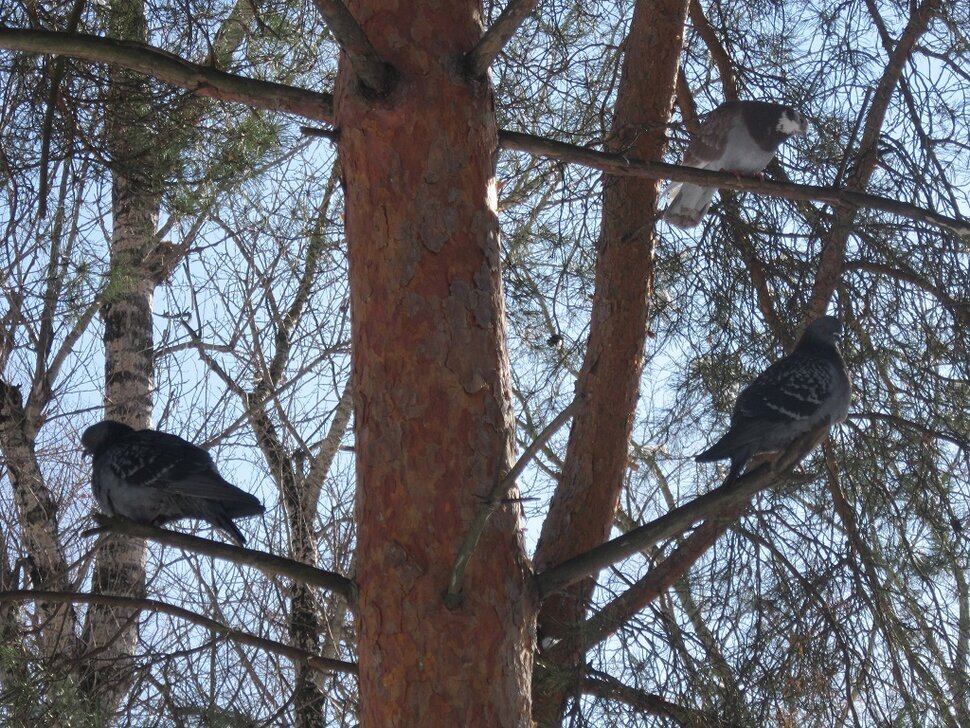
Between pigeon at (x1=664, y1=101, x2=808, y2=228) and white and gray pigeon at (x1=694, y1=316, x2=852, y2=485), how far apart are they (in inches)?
34.4

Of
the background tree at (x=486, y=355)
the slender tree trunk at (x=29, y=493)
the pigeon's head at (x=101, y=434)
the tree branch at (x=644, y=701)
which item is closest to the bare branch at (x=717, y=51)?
the background tree at (x=486, y=355)

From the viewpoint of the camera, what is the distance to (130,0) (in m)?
3.84

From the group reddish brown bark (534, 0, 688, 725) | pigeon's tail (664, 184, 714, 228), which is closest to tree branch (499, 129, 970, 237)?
reddish brown bark (534, 0, 688, 725)

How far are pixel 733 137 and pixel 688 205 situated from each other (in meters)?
0.31

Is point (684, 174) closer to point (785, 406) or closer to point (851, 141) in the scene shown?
point (785, 406)

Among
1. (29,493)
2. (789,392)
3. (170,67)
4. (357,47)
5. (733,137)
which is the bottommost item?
(789,392)

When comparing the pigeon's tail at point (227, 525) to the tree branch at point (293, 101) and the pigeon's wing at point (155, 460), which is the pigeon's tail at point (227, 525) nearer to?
the pigeon's wing at point (155, 460)

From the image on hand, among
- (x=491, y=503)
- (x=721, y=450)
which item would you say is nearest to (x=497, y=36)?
(x=491, y=503)

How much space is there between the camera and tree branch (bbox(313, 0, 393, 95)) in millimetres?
2049

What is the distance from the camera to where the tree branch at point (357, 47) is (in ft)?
6.72

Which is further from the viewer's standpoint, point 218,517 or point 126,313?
point 126,313

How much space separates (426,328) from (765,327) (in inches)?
88.6

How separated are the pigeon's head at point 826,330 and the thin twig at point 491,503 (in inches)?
75.4

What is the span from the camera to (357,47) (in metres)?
2.19
